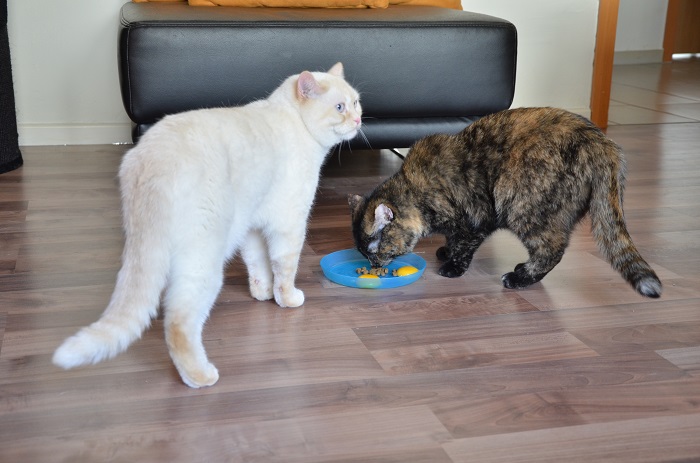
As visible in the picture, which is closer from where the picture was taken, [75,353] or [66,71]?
[75,353]

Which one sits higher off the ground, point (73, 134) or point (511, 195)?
point (511, 195)

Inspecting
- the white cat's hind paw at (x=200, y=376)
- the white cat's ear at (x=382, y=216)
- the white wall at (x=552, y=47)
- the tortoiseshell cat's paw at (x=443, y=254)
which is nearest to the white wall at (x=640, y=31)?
the white wall at (x=552, y=47)

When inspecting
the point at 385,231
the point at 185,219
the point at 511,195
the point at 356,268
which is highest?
the point at 185,219

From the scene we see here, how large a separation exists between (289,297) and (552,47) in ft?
8.97

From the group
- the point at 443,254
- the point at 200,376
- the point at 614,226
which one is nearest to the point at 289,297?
the point at 200,376

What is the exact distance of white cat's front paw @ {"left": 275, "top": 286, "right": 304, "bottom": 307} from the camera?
6.23ft

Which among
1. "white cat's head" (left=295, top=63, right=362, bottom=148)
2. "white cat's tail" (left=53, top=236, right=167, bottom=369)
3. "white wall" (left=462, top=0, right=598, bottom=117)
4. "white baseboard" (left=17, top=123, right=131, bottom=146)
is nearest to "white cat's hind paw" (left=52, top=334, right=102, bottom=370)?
"white cat's tail" (left=53, top=236, right=167, bottom=369)

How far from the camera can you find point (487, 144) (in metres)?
2.07

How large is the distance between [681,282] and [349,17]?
1.53 m

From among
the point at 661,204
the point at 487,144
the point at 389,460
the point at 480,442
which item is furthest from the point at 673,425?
the point at 661,204

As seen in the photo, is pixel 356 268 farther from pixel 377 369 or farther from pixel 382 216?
pixel 377 369

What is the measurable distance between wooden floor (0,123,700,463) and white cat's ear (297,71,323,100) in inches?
20.4

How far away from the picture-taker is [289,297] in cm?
190

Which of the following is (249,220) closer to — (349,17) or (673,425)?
(673,425)
